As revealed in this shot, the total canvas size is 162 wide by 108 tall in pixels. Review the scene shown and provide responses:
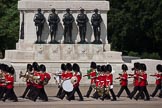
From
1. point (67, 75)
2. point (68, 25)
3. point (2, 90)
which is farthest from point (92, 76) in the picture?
point (68, 25)

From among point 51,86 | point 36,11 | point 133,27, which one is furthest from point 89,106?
point 133,27

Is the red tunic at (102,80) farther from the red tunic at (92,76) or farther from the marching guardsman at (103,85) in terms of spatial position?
the red tunic at (92,76)

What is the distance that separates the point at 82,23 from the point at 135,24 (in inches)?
945

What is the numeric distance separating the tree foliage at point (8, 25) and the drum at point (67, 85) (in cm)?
3287

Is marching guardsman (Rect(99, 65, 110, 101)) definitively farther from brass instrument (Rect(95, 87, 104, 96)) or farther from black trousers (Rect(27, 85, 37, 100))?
black trousers (Rect(27, 85, 37, 100))

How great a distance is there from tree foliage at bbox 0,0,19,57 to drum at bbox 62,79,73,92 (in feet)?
108

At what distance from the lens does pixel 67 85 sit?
22.3m

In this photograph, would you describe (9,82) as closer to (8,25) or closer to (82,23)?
(82,23)

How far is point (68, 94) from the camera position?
22656 mm

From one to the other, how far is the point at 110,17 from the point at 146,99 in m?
35.8

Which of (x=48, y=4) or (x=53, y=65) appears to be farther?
(x=48, y=4)

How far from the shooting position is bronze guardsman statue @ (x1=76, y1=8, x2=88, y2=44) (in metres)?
34.8

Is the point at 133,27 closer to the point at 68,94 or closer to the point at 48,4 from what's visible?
the point at 48,4

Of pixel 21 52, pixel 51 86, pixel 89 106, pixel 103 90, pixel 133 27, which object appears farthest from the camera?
pixel 133 27
